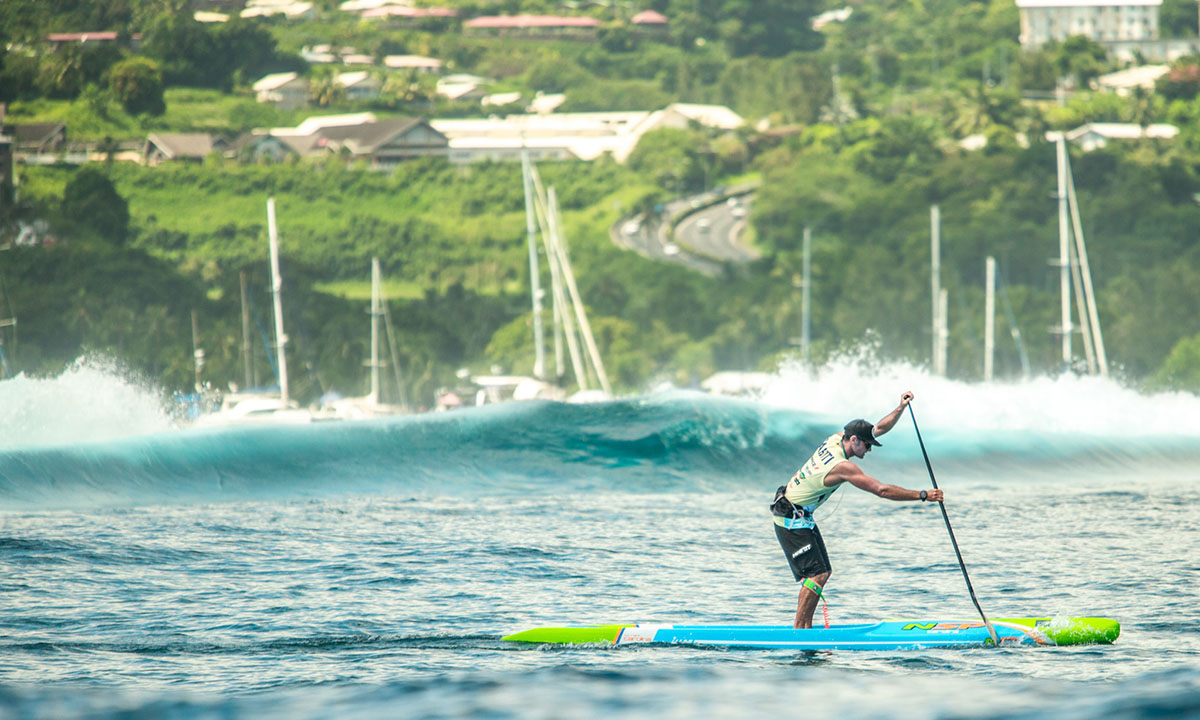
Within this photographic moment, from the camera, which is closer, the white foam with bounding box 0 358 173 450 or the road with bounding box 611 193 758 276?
the white foam with bounding box 0 358 173 450

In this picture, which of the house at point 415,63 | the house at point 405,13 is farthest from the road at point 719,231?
the house at point 405,13

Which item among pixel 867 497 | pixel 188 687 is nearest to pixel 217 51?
pixel 867 497

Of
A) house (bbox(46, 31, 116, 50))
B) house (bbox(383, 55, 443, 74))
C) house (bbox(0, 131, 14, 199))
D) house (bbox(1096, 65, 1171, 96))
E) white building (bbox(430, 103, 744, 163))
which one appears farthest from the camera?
A: house (bbox(383, 55, 443, 74))

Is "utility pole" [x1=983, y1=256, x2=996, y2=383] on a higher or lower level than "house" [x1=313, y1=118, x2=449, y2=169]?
lower

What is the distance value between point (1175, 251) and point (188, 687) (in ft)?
205

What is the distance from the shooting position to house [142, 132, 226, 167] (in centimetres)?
7806

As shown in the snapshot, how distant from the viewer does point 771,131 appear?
84.6m

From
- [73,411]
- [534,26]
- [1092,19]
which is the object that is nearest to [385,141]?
[534,26]

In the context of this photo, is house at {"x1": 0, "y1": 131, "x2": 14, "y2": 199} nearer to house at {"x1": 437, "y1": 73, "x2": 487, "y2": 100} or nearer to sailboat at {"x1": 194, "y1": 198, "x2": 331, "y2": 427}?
house at {"x1": 437, "y1": 73, "x2": 487, "y2": 100}

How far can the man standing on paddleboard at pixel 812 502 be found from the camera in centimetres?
920

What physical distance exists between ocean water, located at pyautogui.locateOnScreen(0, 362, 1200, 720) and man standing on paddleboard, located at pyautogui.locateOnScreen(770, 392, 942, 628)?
21.8 inches

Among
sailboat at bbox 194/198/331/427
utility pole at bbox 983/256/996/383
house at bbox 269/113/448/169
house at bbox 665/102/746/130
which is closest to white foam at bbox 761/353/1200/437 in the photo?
utility pole at bbox 983/256/996/383

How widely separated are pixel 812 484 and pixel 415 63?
93086mm

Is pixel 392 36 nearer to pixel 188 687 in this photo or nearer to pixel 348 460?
pixel 348 460
